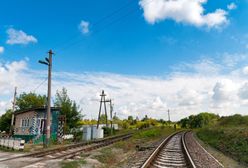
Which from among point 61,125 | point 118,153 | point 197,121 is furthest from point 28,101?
point 197,121

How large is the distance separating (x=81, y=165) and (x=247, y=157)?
8423 mm

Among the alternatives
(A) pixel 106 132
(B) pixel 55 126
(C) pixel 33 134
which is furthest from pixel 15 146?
(A) pixel 106 132

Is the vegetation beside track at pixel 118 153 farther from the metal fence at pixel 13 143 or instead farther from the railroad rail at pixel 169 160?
the metal fence at pixel 13 143

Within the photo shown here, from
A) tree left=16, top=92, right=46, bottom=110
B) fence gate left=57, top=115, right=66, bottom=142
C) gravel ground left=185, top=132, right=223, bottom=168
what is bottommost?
gravel ground left=185, top=132, right=223, bottom=168

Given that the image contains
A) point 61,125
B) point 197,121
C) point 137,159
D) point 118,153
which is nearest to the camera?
point 137,159

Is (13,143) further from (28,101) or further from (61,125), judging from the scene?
(28,101)

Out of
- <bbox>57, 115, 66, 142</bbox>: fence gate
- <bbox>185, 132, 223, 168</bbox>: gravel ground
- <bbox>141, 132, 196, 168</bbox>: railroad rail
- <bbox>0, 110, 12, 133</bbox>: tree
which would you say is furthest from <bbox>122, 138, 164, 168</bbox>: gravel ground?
<bbox>0, 110, 12, 133</bbox>: tree

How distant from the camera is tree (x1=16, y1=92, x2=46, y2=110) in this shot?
50531 millimetres

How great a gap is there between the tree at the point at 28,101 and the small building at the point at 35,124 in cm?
1935

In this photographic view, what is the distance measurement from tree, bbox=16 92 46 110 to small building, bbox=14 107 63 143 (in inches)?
762

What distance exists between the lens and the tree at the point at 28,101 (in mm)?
50531

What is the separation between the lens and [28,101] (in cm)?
5106

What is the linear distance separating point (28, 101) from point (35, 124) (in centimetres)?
2472

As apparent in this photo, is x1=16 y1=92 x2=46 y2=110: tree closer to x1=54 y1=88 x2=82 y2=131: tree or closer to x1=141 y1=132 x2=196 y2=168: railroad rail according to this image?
x1=54 y1=88 x2=82 y2=131: tree
